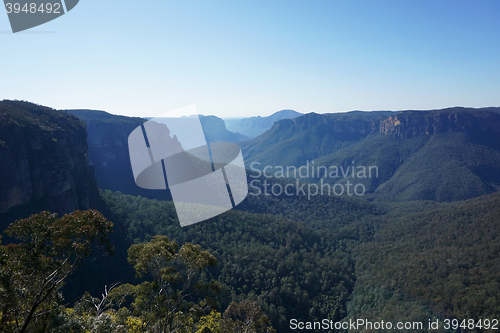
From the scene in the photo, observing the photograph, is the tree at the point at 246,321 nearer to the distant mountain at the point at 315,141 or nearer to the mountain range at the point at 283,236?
the mountain range at the point at 283,236

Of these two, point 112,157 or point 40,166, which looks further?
point 112,157

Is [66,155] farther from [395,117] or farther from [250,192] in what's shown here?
[395,117]

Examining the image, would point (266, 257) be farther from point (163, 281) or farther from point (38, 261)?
point (38, 261)

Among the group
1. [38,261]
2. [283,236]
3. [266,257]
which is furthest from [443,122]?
[38,261]

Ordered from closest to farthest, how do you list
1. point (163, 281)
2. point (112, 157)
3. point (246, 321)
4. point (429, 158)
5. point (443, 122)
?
point (163, 281)
point (246, 321)
point (112, 157)
point (429, 158)
point (443, 122)
